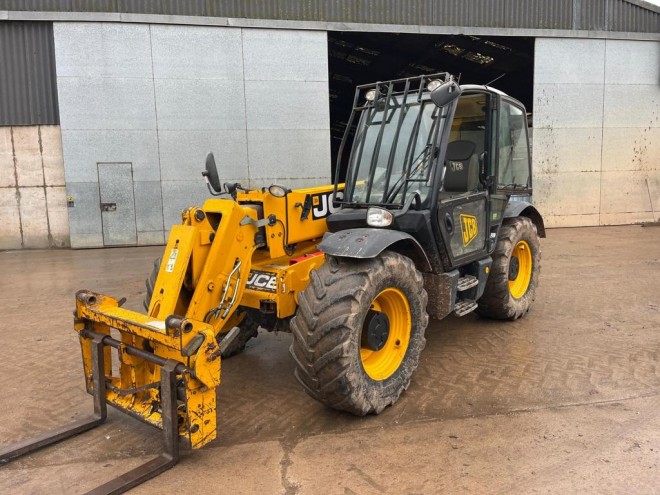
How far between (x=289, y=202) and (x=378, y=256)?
1.05 meters

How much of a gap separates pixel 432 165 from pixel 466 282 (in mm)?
1216

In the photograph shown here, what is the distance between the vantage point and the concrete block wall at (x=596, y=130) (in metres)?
13.6

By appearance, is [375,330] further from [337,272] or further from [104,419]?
[104,419]

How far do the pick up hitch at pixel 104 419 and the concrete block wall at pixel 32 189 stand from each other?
9.84m

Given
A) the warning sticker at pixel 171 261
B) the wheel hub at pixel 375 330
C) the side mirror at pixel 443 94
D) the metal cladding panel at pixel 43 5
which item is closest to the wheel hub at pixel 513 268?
the wheel hub at pixel 375 330

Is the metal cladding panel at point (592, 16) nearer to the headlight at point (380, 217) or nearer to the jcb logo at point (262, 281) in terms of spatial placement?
the headlight at point (380, 217)

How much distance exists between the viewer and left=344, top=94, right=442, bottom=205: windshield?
4.39 metres

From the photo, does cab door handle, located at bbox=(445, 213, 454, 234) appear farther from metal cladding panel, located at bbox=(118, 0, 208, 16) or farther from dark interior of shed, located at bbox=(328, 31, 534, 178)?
dark interior of shed, located at bbox=(328, 31, 534, 178)

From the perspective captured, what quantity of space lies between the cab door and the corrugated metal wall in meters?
8.44

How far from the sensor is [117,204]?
1203 centimetres

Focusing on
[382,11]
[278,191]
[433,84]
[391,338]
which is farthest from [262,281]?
[382,11]

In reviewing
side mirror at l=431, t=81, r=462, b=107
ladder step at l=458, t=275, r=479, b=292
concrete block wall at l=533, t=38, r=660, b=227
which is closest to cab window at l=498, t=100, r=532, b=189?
ladder step at l=458, t=275, r=479, b=292

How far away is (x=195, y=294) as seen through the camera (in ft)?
12.2

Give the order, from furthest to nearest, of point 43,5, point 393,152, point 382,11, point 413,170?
point 382,11, point 43,5, point 393,152, point 413,170
